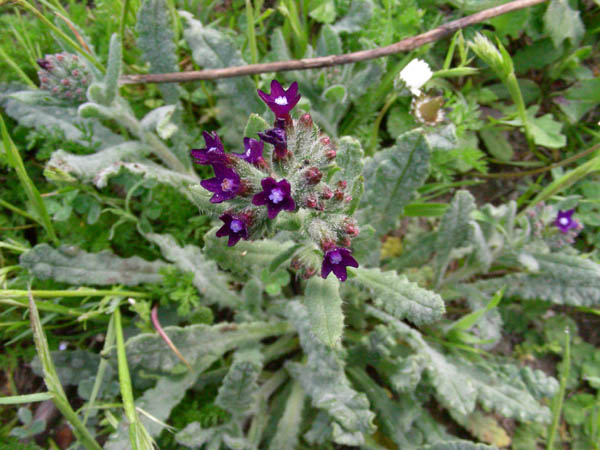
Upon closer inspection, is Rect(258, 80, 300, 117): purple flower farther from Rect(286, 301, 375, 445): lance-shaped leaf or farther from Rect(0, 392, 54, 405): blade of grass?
Rect(0, 392, 54, 405): blade of grass

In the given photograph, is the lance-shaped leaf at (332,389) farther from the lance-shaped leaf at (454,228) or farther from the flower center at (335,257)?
the lance-shaped leaf at (454,228)

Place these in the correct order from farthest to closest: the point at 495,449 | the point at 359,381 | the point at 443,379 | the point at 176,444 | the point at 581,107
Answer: the point at 581,107
the point at 359,381
the point at 176,444
the point at 443,379
the point at 495,449

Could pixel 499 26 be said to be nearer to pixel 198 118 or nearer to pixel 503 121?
pixel 503 121

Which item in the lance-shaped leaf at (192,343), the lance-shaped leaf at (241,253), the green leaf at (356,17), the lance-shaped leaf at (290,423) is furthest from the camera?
the green leaf at (356,17)

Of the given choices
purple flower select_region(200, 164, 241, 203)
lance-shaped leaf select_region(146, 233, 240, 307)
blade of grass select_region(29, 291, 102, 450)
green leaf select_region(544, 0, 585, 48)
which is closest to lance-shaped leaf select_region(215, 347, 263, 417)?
lance-shaped leaf select_region(146, 233, 240, 307)

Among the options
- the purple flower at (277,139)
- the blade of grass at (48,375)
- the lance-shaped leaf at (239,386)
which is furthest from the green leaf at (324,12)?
the blade of grass at (48,375)

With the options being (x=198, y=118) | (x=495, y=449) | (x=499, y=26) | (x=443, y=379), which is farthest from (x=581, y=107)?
(x=198, y=118)
